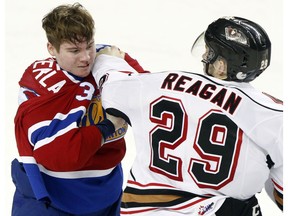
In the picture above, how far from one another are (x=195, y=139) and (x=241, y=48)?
1.02 ft

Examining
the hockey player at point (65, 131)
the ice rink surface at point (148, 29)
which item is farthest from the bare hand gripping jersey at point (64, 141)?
the ice rink surface at point (148, 29)

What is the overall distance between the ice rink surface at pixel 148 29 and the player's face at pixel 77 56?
1.70m

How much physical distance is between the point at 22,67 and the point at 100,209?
2088mm

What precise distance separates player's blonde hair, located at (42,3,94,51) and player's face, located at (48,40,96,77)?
18 millimetres

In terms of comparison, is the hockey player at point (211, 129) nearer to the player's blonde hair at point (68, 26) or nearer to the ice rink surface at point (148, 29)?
the player's blonde hair at point (68, 26)

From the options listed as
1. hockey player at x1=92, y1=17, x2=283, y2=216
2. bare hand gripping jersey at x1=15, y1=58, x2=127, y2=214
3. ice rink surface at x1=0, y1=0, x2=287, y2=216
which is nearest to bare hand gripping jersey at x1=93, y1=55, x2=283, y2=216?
hockey player at x1=92, y1=17, x2=283, y2=216

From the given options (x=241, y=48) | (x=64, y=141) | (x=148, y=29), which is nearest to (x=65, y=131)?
(x=64, y=141)

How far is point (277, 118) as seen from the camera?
212 centimetres

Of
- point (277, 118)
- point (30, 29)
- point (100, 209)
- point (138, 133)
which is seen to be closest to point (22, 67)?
point (30, 29)

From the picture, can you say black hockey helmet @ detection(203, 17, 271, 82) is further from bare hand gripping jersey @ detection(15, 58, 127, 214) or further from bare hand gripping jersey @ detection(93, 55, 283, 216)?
bare hand gripping jersey @ detection(15, 58, 127, 214)

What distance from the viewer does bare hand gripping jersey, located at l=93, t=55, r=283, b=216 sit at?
7.01 ft

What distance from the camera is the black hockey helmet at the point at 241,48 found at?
7.12 feet

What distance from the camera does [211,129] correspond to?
2.16m

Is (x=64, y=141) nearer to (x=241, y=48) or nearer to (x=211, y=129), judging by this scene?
(x=211, y=129)
